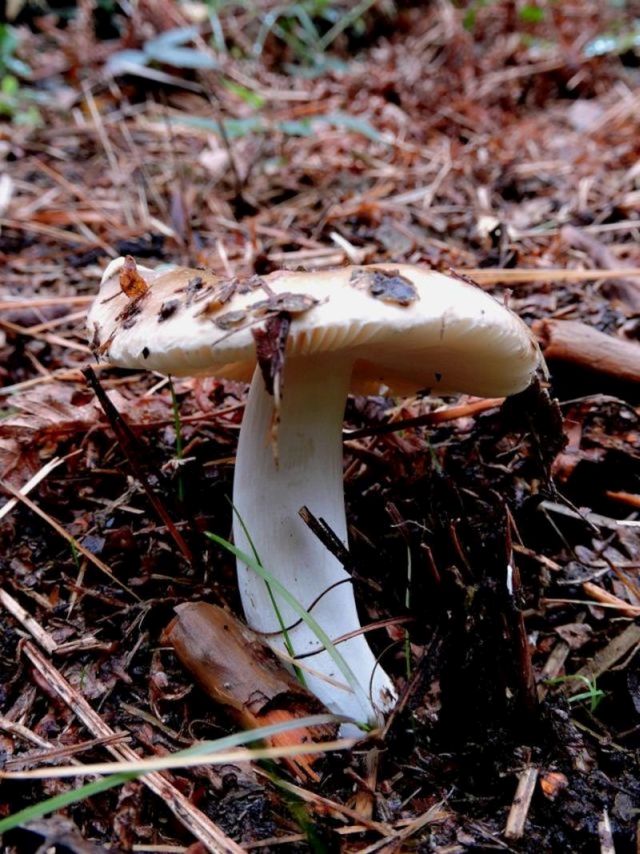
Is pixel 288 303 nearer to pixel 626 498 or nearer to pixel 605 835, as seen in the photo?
pixel 605 835

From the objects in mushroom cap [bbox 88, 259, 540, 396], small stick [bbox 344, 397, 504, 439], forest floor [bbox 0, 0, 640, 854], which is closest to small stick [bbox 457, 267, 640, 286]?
forest floor [bbox 0, 0, 640, 854]

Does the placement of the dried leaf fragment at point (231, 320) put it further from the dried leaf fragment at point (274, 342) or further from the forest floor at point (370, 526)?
the forest floor at point (370, 526)

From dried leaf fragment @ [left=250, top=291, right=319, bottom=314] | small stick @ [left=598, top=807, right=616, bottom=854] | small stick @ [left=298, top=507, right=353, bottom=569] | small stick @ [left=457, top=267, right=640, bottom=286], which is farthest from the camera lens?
small stick @ [left=457, top=267, right=640, bottom=286]

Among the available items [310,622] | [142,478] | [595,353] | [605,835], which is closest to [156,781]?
[310,622]

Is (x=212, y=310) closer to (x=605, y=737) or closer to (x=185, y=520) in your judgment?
(x=185, y=520)

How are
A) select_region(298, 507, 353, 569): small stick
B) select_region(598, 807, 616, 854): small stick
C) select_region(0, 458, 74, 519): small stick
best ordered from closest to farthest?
1. select_region(598, 807, 616, 854): small stick
2. select_region(298, 507, 353, 569): small stick
3. select_region(0, 458, 74, 519): small stick

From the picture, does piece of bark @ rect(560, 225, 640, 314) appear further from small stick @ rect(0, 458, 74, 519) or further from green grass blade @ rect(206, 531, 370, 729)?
small stick @ rect(0, 458, 74, 519)

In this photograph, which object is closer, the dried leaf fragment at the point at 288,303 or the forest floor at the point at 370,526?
the dried leaf fragment at the point at 288,303

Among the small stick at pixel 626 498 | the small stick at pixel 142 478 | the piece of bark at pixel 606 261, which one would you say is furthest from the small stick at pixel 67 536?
the piece of bark at pixel 606 261
